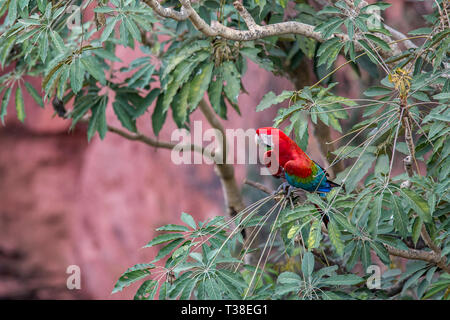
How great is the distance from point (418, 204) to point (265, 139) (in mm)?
786

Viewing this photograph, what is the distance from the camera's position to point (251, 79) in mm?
5699

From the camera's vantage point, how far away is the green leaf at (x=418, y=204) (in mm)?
1627

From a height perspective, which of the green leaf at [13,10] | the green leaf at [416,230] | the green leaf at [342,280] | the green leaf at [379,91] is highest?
the green leaf at [13,10]

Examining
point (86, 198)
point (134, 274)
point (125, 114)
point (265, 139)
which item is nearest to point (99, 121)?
point (125, 114)

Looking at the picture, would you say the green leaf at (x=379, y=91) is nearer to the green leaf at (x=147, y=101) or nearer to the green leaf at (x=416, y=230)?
the green leaf at (x=416, y=230)

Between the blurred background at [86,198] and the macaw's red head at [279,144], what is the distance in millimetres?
3411

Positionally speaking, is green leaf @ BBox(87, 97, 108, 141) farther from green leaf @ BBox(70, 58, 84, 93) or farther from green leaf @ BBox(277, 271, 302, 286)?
green leaf @ BBox(277, 271, 302, 286)

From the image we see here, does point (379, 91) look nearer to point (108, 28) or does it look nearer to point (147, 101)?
point (108, 28)

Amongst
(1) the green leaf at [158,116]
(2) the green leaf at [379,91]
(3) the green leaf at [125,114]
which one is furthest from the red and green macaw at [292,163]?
(3) the green leaf at [125,114]

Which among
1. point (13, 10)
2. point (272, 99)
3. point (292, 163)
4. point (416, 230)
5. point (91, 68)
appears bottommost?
point (416, 230)

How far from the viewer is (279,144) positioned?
2203mm
